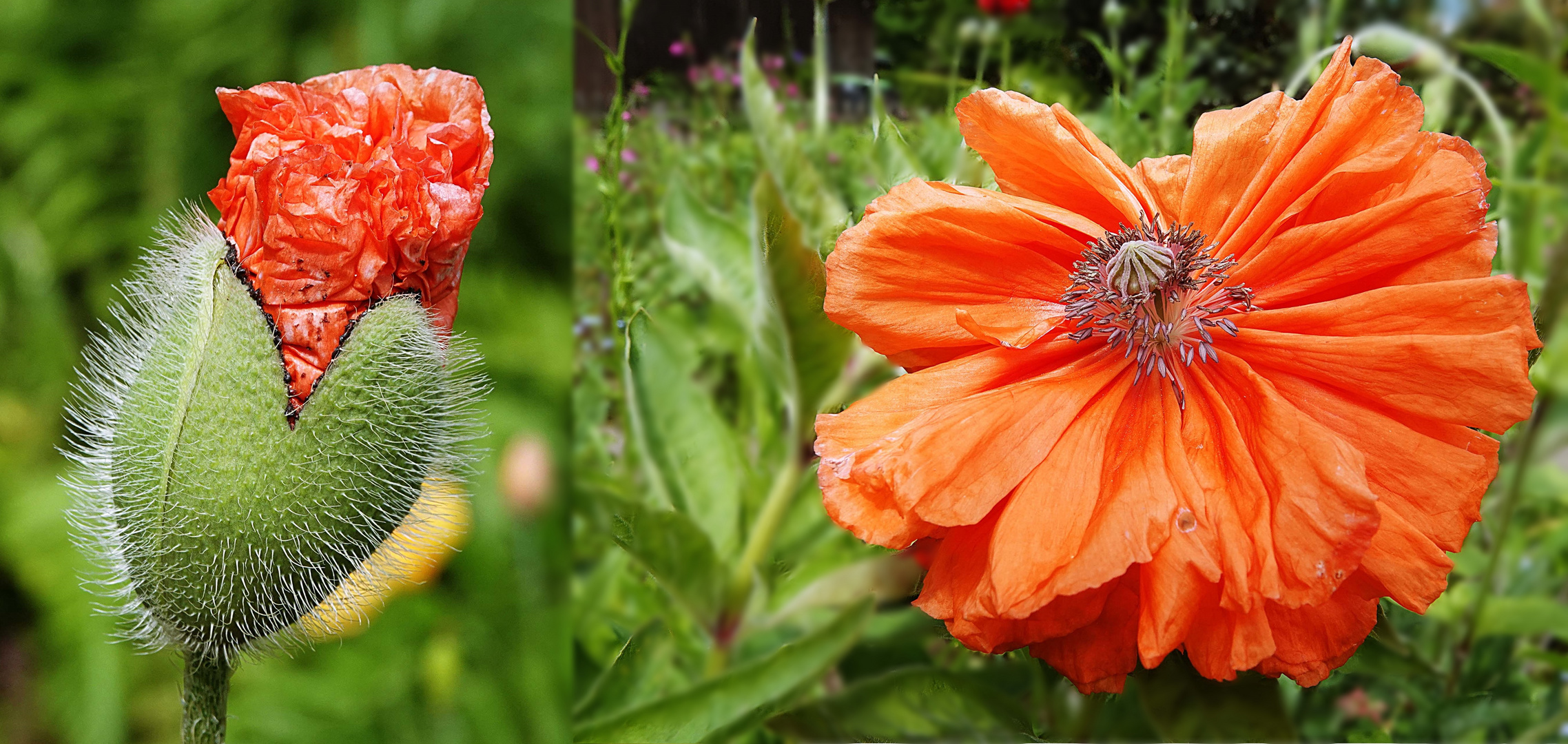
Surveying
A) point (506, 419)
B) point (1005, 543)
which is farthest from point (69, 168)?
point (1005, 543)

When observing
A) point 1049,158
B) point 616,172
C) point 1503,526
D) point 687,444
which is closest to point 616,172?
point 616,172

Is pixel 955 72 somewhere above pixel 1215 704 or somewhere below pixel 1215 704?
above

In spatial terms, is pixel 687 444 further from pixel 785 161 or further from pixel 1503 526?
pixel 1503 526

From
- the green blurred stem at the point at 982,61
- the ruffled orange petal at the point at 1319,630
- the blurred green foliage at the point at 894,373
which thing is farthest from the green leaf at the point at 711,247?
the ruffled orange petal at the point at 1319,630

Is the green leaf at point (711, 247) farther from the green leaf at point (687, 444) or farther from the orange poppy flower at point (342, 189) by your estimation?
the orange poppy flower at point (342, 189)

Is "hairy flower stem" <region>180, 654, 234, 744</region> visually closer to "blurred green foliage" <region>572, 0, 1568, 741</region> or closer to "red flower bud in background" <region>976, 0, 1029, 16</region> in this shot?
"blurred green foliage" <region>572, 0, 1568, 741</region>

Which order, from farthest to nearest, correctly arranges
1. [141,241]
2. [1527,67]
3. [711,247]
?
1. [141,241]
2. [711,247]
3. [1527,67]

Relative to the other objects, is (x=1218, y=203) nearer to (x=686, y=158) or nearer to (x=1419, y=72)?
(x=1419, y=72)
